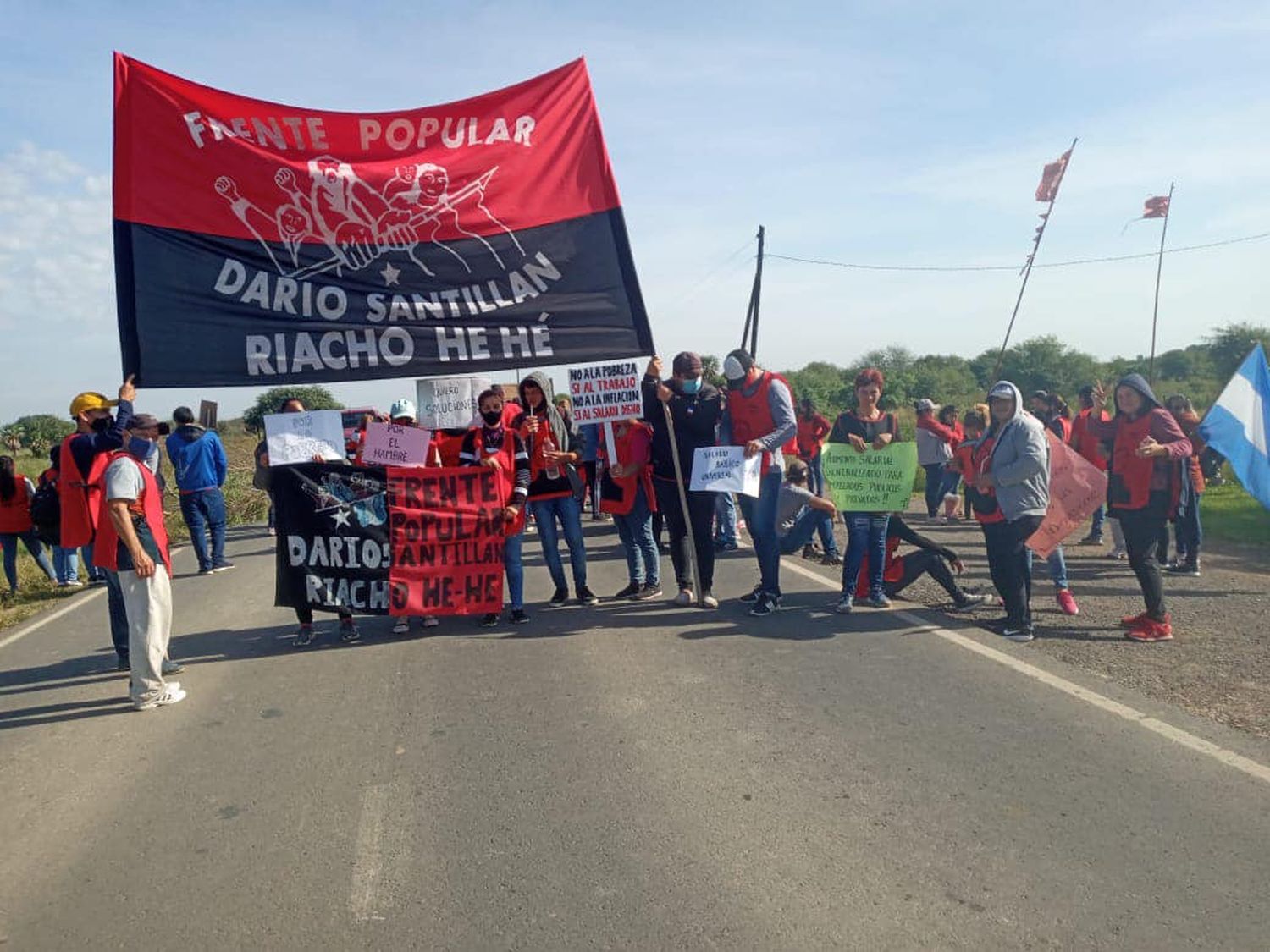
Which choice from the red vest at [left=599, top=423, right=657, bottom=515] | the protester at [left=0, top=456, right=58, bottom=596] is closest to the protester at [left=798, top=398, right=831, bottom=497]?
the red vest at [left=599, top=423, right=657, bottom=515]

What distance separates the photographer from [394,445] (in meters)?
7.15

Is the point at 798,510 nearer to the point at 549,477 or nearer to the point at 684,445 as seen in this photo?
the point at 684,445

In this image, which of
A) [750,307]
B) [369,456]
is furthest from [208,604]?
[750,307]

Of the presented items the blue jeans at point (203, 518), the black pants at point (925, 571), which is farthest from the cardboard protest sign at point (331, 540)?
the blue jeans at point (203, 518)

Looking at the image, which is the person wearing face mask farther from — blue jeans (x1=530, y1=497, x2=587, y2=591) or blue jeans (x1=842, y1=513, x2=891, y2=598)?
blue jeans (x1=842, y1=513, x2=891, y2=598)

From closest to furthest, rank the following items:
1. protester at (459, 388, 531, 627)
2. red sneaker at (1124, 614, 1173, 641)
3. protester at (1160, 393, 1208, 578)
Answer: red sneaker at (1124, 614, 1173, 641) < protester at (459, 388, 531, 627) < protester at (1160, 393, 1208, 578)

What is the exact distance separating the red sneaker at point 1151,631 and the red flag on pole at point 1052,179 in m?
12.8

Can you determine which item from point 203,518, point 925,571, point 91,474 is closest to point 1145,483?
point 925,571

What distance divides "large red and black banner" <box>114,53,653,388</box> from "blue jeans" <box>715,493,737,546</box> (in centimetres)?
434

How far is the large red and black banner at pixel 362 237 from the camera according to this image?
5887 mm

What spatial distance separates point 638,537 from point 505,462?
1.63m

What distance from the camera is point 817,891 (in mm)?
3232

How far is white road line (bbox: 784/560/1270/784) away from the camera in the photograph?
4230 mm

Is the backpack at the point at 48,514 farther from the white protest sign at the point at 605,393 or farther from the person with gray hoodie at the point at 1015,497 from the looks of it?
the person with gray hoodie at the point at 1015,497
